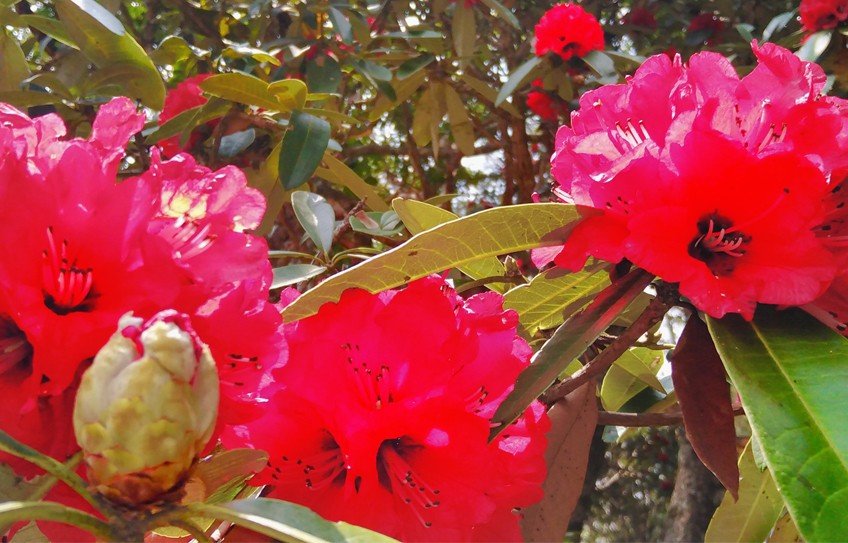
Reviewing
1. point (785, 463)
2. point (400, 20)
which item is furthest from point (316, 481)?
point (400, 20)

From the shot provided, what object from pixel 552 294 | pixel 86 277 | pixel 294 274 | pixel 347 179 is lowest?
pixel 347 179

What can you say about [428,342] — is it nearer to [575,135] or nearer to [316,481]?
[316,481]

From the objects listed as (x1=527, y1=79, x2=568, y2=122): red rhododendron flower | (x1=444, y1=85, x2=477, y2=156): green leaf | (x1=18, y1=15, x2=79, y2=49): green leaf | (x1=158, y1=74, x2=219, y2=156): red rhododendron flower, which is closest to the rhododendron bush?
(x1=18, y1=15, x2=79, y2=49): green leaf

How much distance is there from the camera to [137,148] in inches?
61.4

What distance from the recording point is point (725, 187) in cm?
65

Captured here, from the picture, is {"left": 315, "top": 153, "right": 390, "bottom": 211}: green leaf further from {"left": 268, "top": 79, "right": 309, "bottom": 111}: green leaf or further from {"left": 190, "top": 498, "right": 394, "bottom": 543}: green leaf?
{"left": 190, "top": 498, "right": 394, "bottom": 543}: green leaf

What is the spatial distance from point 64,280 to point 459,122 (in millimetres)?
2210

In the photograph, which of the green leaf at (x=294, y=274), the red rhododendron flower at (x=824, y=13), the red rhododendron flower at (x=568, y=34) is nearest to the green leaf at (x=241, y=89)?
the green leaf at (x=294, y=274)

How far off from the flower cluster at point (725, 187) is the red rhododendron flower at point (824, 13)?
1.63 m

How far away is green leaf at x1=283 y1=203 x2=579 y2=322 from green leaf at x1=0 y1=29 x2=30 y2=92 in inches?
35.6

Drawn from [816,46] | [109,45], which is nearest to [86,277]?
[109,45]

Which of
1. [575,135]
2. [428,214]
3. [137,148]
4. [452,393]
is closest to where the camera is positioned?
[452,393]

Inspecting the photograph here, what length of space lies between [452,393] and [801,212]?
0.31m

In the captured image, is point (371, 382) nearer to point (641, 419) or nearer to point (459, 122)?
point (641, 419)
